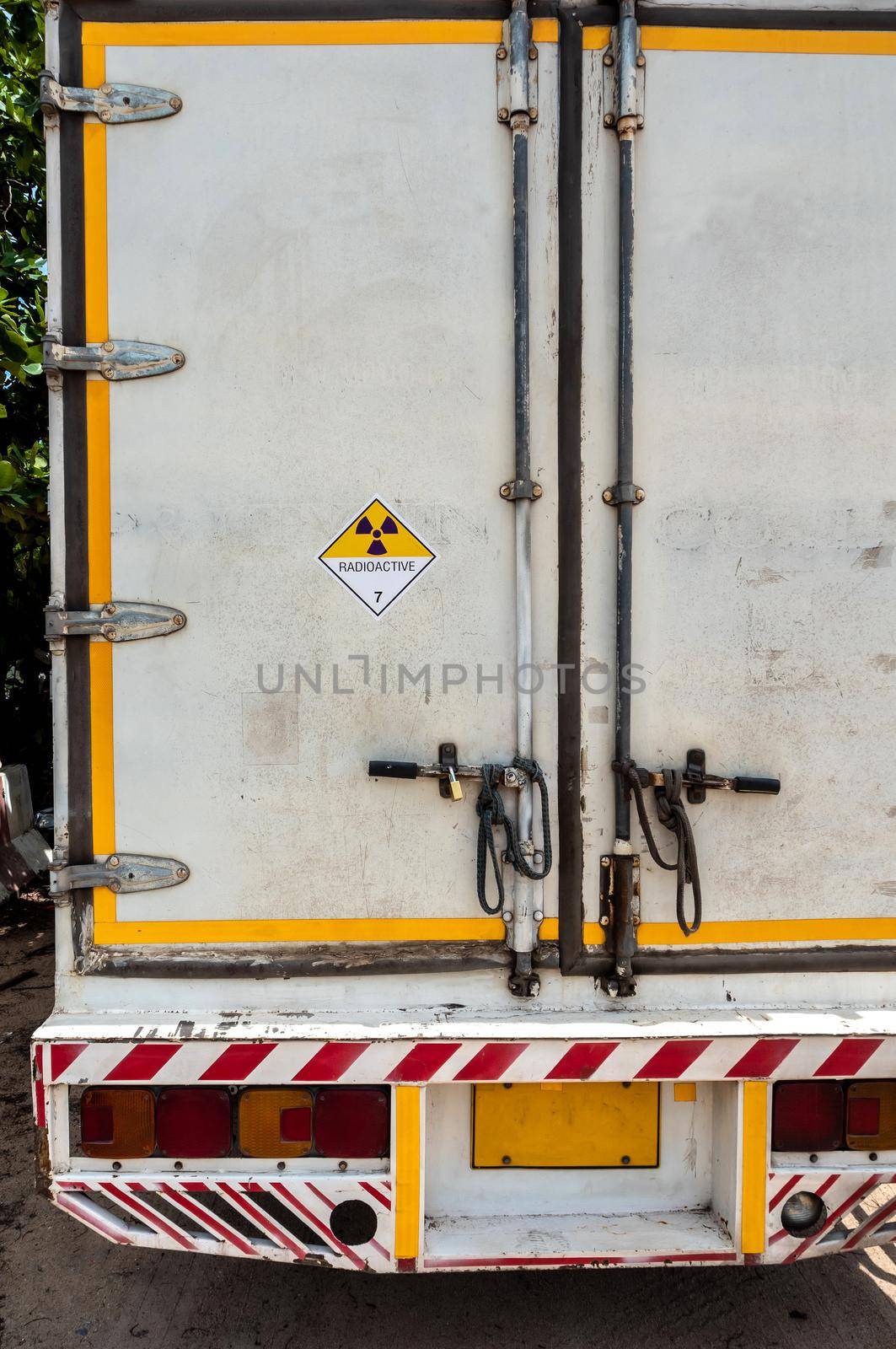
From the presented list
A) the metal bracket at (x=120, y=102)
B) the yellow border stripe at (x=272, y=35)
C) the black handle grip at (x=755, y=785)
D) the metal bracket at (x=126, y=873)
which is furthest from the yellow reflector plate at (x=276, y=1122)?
the yellow border stripe at (x=272, y=35)

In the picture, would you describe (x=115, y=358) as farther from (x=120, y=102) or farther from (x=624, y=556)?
(x=624, y=556)

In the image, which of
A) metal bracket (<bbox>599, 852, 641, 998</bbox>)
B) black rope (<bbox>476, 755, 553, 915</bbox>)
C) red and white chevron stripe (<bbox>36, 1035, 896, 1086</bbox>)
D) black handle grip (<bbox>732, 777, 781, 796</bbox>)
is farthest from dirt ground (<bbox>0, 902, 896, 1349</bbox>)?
black handle grip (<bbox>732, 777, 781, 796</bbox>)

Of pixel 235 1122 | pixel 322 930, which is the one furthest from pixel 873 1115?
pixel 235 1122

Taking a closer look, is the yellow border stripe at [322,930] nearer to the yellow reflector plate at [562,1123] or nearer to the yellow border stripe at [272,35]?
the yellow reflector plate at [562,1123]

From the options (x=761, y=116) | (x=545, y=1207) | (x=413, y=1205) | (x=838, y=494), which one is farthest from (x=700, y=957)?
(x=761, y=116)

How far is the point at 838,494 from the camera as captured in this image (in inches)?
78.1

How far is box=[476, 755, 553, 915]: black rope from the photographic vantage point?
6.21 feet

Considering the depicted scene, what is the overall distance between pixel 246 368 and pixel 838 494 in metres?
1.40

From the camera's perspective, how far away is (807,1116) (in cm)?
195

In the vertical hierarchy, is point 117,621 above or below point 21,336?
below

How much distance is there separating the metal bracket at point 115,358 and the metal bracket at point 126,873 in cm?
109

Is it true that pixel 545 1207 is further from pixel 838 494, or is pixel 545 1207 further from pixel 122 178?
pixel 122 178

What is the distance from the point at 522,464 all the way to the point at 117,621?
982 mm

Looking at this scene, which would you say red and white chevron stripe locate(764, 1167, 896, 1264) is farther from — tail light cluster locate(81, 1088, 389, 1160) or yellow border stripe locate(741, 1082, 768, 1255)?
tail light cluster locate(81, 1088, 389, 1160)
